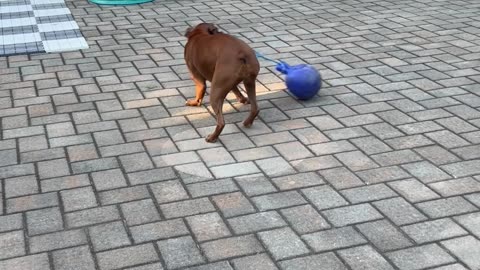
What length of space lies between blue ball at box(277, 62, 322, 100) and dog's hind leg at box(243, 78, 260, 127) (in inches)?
23.0

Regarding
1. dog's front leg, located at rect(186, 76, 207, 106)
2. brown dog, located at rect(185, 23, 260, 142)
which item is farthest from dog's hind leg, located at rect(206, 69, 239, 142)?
dog's front leg, located at rect(186, 76, 207, 106)

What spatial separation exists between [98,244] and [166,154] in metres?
1.24

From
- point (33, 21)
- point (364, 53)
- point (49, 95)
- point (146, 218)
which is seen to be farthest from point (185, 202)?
point (33, 21)

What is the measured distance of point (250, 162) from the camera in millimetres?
4539

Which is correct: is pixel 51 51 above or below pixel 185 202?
below

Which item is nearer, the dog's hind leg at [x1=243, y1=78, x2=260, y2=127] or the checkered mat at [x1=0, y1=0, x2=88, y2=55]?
the dog's hind leg at [x1=243, y1=78, x2=260, y2=127]

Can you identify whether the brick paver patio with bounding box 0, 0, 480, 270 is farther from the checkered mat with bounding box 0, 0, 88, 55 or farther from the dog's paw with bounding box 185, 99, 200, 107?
the checkered mat with bounding box 0, 0, 88, 55

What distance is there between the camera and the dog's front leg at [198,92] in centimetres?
538

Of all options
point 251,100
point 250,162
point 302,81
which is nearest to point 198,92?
point 251,100

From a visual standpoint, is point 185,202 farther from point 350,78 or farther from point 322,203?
point 350,78

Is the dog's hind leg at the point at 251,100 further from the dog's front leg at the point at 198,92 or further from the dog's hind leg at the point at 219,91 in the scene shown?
the dog's front leg at the point at 198,92

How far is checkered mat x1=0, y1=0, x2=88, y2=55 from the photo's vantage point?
7.40 meters

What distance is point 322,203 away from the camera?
3967 mm

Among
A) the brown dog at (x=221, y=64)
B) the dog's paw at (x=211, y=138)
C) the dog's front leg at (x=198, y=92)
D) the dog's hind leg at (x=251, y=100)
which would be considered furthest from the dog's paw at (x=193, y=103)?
the dog's paw at (x=211, y=138)
